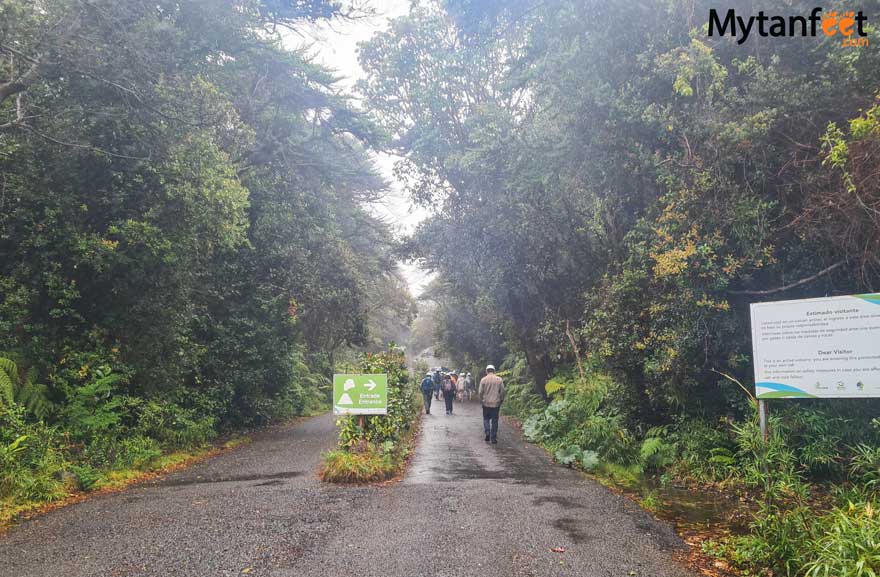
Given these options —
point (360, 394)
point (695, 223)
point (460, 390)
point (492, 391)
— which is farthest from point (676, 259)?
point (460, 390)

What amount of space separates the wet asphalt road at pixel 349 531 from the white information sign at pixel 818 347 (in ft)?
7.12

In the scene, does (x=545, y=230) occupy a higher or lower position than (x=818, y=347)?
higher

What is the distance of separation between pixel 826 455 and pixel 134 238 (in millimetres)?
11077

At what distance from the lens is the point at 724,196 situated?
8.60 metres

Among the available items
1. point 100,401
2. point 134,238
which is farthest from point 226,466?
point 134,238

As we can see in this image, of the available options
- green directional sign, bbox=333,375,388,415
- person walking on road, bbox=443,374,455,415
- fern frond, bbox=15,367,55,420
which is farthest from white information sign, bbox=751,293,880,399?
person walking on road, bbox=443,374,455,415

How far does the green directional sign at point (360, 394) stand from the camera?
9672 mm

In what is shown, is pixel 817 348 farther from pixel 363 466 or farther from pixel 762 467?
pixel 363 466

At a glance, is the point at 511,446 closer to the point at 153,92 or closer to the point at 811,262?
the point at 811,262

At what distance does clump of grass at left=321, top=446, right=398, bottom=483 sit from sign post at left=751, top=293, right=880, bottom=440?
5371 mm

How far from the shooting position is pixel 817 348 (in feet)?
20.0

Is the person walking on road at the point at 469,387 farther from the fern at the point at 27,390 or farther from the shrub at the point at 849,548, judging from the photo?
the shrub at the point at 849,548

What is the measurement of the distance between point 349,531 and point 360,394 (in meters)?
3.85

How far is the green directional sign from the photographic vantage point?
31.7ft
